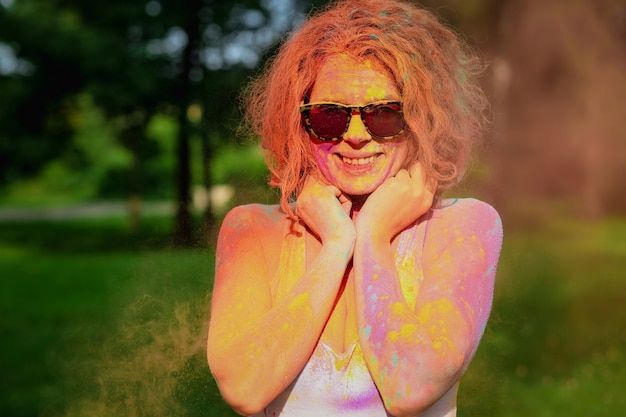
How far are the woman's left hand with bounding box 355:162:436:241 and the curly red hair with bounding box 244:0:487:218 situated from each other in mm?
84

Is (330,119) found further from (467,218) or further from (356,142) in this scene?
(467,218)

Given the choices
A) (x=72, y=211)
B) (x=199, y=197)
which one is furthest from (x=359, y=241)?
(x=72, y=211)

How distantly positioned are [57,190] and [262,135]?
3789 cm

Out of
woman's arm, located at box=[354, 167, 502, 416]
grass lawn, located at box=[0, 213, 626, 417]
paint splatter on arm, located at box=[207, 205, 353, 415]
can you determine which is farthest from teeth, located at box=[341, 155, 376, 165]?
grass lawn, located at box=[0, 213, 626, 417]

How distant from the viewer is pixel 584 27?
19703mm

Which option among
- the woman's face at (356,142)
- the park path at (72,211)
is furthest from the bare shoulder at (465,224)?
the park path at (72,211)

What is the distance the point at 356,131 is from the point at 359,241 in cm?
29

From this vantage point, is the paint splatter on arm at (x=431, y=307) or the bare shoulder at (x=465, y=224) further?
the bare shoulder at (x=465, y=224)

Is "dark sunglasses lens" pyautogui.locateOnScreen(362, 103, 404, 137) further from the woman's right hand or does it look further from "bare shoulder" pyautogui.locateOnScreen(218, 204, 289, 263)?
"bare shoulder" pyautogui.locateOnScreen(218, 204, 289, 263)

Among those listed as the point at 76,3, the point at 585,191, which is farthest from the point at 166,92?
the point at 585,191

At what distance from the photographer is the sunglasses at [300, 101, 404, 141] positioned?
2105mm

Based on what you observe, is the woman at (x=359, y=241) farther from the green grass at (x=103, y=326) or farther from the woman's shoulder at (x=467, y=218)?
the green grass at (x=103, y=326)

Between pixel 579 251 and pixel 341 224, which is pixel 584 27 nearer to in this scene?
pixel 579 251

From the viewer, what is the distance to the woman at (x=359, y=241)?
199 centimetres
